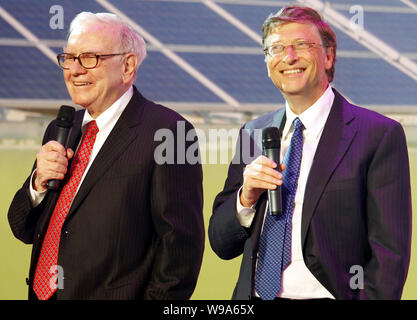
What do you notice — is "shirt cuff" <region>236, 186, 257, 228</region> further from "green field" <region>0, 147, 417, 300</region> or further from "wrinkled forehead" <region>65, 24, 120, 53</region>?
"green field" <region>0, 147, 417, 300</region>

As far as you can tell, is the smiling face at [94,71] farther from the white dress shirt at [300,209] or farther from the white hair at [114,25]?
the white dress shirt at [300,209]

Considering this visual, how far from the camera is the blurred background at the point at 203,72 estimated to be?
436 cm

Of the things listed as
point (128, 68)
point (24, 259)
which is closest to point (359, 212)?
point (128, 68)

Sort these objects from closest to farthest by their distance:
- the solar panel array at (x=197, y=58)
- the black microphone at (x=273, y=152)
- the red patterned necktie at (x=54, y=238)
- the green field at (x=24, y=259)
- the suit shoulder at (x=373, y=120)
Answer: the black microphone at (x=273, y=152), the suit shoulder at (x=373, y=120), the red patterned necktie at (x=54, y=238), the green field at (x=24, y=259), the solar panel array at (x=197, y=58)

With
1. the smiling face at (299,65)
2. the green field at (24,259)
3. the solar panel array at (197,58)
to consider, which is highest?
the solar panel array at (197,58)

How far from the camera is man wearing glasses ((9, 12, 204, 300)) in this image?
2.43 meters

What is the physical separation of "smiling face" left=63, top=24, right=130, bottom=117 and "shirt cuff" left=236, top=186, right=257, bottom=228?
2.00 feet

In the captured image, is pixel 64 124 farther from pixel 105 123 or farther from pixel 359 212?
pixel 359 212

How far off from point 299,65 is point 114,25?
2.23 feet

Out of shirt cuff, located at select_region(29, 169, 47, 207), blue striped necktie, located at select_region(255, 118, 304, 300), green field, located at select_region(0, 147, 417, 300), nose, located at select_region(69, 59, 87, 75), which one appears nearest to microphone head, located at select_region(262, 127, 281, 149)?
blue striped necktie, located at select_region(255, 118, 304, 300)

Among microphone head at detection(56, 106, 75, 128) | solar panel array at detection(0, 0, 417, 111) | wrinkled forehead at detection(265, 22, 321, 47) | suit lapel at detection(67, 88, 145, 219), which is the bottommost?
suit lapel at detection(67, 88, 145, 219)

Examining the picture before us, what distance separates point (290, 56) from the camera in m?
2.43

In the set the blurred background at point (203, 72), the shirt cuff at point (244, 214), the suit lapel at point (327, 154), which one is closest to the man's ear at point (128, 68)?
the shirt cuff at point (244, 214)

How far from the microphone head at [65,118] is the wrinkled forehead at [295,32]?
2.47 feet
